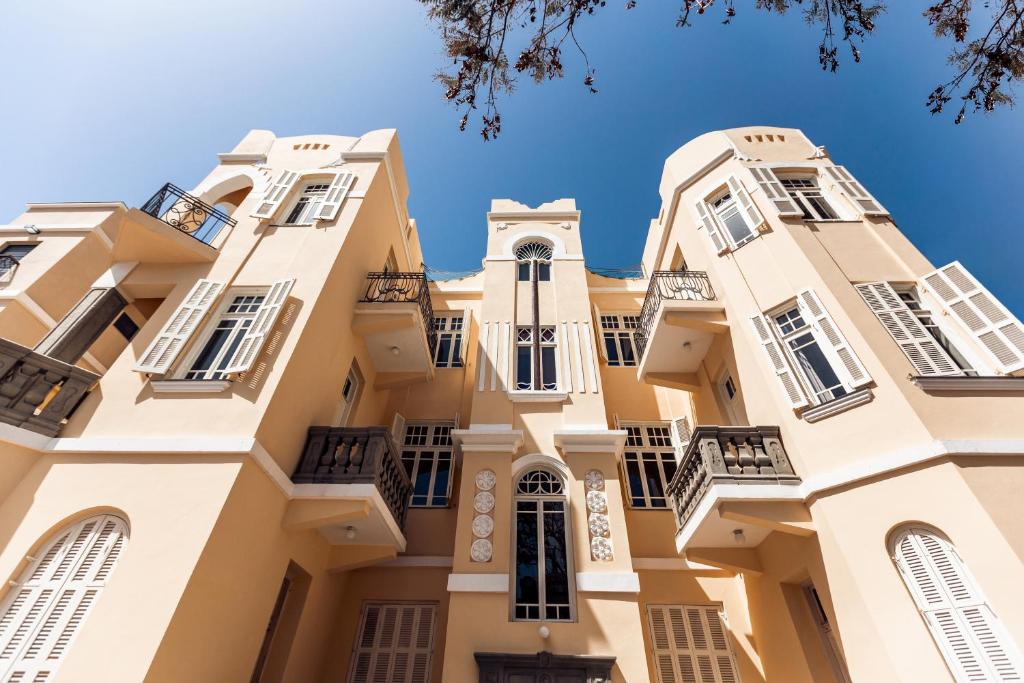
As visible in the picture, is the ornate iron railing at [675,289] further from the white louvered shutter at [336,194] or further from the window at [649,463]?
the white louvered shutter at [336,194]

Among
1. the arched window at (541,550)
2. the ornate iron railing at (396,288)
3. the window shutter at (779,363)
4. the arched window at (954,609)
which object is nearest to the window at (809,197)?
the window shutter at (779,363)

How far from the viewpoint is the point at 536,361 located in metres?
12.5

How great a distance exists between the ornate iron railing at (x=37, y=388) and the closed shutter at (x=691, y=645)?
35.9 feet

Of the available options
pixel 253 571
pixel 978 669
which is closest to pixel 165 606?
pixel 253 571

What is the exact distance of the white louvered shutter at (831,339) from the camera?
312 inches

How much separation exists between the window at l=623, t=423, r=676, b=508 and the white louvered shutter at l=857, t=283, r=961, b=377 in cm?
522

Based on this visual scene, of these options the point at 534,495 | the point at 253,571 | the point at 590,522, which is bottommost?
the point at 253,571

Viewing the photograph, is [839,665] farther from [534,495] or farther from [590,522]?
[534,495]

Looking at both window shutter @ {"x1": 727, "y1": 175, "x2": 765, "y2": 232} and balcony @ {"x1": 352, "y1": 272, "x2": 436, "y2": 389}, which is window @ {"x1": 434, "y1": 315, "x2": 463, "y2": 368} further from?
window shutter @ {"x1": 727, "y1": 175, "x2": 765, "y2": 232}

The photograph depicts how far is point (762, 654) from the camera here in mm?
9227

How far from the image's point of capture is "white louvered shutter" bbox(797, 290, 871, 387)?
26.0ft

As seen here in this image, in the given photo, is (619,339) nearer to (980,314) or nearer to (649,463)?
(649,463)

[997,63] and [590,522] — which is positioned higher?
[997,63]

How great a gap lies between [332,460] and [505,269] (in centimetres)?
780
